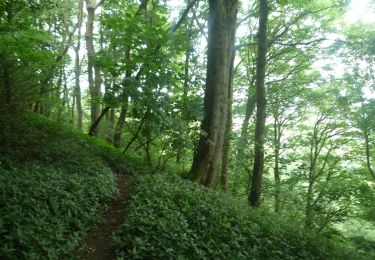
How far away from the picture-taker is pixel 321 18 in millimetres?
14531

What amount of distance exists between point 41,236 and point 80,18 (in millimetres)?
17397

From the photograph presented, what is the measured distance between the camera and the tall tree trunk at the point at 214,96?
8273 mm

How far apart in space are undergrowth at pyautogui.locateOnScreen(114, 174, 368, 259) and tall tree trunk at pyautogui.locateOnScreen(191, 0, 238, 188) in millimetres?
1148

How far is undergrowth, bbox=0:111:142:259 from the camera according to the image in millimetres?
3736

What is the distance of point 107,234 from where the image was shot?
4.74 meters

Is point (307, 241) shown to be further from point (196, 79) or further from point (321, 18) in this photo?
point (321, 18)

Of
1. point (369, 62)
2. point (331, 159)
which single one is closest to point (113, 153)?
point (369, 62)

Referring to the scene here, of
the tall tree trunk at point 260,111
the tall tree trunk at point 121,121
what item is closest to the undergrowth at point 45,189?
the tall tree trunk at point 121,121

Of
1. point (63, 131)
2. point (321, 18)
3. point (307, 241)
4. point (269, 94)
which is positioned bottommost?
point (307, 241)

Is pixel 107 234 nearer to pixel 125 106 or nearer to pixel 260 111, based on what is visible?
pixel 125 106

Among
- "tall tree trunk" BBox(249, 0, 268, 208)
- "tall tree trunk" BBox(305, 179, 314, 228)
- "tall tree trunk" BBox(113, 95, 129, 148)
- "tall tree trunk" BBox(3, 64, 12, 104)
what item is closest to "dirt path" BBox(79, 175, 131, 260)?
"tall tree trunk" BBox(113, 95, 129, 148)

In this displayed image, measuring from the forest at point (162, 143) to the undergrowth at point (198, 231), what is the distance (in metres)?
0.03

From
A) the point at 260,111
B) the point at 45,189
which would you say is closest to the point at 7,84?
the point at 45,189

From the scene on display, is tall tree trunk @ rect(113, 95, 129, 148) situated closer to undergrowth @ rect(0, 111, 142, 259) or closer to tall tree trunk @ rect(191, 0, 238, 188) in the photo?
undergrowth @ rect(0, 111, 142, 259)
